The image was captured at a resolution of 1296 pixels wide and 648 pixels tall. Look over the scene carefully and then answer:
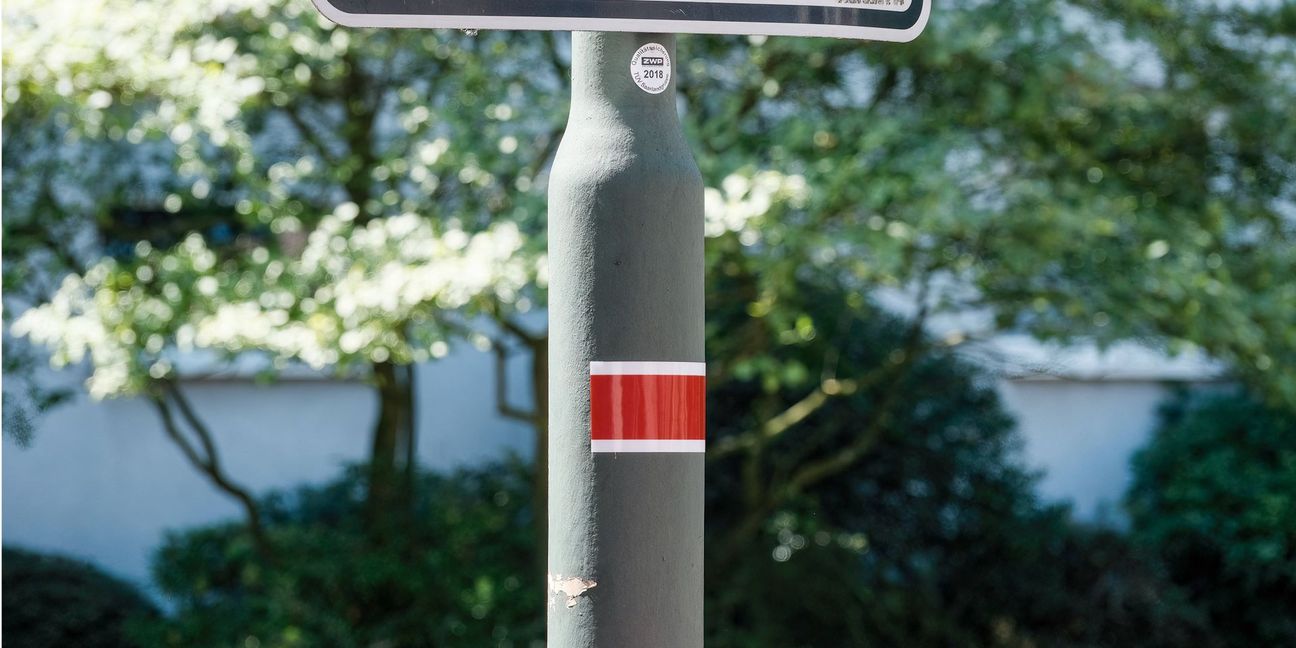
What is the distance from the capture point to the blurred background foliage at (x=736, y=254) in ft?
19.2

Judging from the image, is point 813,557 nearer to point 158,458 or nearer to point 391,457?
point 391,457

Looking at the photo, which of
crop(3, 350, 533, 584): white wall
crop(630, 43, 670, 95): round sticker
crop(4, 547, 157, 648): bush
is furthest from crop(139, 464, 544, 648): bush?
crop(630, 43, 670, 95): round sticker

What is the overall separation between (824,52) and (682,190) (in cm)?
465

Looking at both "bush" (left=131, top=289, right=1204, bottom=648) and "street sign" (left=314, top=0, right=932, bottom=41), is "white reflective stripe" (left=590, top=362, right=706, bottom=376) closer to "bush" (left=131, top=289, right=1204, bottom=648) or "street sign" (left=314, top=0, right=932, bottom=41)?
"street sign" (left=314, top=0, right=932, bottom=41)

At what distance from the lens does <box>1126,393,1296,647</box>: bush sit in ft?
30.3

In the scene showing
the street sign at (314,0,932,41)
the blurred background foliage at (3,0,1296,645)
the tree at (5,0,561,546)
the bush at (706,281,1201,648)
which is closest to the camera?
the street sign at (314,0,932,41)

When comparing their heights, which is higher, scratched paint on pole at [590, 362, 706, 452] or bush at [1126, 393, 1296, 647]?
scratched paint on pole at [590, 362, 706, 452]

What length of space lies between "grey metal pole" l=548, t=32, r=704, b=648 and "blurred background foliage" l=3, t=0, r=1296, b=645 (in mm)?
3304

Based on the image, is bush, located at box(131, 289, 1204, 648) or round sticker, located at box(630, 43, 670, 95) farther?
bush, located at box(131, 289, 1204, 648)

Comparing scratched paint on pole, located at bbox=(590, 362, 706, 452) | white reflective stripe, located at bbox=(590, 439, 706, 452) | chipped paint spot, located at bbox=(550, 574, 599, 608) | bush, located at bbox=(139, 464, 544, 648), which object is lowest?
bush, located at bbox=(139, 464, 544, 648)

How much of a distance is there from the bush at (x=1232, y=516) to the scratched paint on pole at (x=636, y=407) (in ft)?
26.0

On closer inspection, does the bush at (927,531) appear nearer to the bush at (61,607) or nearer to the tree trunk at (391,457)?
the tree trunk at (391,457)

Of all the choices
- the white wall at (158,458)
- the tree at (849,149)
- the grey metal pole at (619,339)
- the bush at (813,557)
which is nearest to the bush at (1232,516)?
the bush at (813,557)

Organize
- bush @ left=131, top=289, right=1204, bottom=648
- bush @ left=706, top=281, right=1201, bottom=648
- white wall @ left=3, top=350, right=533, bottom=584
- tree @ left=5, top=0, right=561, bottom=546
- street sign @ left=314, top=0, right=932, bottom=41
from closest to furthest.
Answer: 1. street sign @ left=314, top=0, right=932, bottom=41
2. tree @ left=5, top=0, right=561, bottom=546
3. bush @ left=131, top=289, right=1204, bottom=648
4. bush @ left=706, top=281, right=1201, bottom=648
5. white wall @ left=3, top=350, right=533, bottom=584
